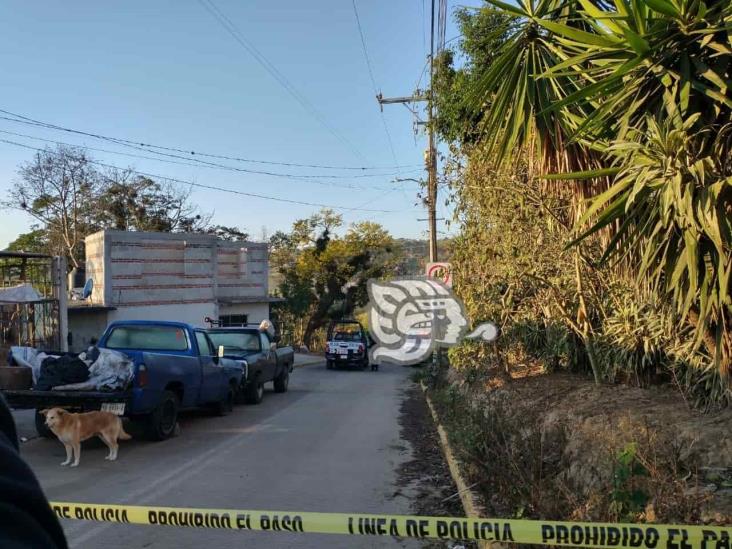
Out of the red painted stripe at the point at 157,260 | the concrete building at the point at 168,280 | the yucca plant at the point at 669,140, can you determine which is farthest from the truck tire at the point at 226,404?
the red painted stripe at the point at 157,260

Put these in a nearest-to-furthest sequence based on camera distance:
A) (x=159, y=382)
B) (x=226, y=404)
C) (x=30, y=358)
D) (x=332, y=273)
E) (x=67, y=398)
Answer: (x=67, y=398) → (x=30, y=358) → (x=159, y=382) → (x=226, y=404) → (x=332, y=273)

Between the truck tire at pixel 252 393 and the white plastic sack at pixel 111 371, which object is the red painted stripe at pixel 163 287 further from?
the white plastic sack at pixel 111 371

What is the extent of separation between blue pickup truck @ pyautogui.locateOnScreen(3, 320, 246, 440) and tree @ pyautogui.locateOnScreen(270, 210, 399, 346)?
27.3 m

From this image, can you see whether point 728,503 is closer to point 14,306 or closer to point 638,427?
point 638,427

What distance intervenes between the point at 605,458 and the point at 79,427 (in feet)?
20.8

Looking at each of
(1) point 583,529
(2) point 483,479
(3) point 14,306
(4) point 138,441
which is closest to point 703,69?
(1) point 583,529

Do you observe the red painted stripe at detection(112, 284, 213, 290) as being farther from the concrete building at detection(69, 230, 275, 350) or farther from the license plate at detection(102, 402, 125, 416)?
the license plate at detection(102, 402, 125, 416)

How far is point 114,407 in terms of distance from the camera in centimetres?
875

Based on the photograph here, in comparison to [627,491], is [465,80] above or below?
above

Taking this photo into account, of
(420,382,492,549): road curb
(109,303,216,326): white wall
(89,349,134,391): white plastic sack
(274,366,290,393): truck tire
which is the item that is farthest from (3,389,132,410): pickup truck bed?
(109,303,216,326): white wall

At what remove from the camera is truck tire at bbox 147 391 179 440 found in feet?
31.9

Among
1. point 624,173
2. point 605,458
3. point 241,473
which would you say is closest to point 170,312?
point 241,473

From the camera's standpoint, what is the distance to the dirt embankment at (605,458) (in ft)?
14.3

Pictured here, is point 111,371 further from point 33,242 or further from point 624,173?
point 33,242
